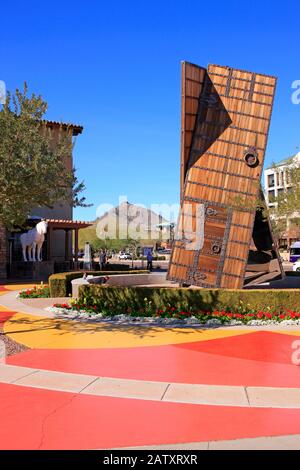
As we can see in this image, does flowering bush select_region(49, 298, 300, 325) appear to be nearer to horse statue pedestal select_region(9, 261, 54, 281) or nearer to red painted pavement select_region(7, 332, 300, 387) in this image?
red painted pavement select_region(7, 332, 300, 387)

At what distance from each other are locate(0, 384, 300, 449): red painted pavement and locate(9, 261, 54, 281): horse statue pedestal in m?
25.2

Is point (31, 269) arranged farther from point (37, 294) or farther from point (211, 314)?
point (211, 314)

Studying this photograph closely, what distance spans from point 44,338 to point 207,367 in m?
4.83

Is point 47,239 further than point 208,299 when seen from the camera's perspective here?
Yes

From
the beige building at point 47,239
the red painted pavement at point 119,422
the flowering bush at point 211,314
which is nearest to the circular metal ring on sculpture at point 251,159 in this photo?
the flowering bush at point 211,314

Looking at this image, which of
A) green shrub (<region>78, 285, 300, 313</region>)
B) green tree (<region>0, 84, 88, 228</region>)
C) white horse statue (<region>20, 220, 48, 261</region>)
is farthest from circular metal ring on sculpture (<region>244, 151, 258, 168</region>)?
white horse statue (<region>20, 220, 48, 261</region>)

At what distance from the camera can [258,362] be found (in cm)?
892

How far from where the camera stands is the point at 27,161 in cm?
1076

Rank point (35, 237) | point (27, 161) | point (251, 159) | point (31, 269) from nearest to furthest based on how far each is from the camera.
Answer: point (27, 161), point (251, 159), point (35, 237), point (31, 269)

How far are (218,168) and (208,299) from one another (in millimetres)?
5493

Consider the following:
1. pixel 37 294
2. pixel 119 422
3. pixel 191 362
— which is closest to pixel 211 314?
pixel 191 362

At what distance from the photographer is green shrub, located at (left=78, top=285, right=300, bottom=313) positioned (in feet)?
45.2
